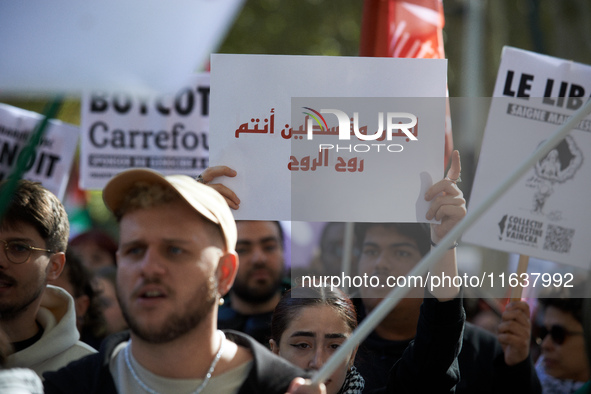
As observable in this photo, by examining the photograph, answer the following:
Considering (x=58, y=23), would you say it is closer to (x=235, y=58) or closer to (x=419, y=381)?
(x=235, y=58)

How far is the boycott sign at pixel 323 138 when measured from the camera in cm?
286

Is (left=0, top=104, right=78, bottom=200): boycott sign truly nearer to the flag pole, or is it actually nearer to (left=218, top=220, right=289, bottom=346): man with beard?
(left=218, top=220, right=289, bottom=346): man with beard

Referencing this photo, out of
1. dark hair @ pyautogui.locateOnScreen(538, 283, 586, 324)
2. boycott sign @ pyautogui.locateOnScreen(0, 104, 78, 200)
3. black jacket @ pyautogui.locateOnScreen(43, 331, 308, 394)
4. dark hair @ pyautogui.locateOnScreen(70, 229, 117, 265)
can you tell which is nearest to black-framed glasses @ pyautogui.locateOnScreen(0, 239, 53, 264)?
black jacket @ pyautogui.locateOnScreen(43, 331, 308, 394)

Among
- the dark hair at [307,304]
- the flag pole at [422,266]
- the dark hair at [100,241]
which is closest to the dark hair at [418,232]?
the dark hair at [307,304]

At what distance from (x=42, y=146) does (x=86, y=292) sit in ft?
3.85

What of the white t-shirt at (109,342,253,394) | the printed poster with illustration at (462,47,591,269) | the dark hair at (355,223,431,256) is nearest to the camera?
the white t-shirt at (109,342,253,394)

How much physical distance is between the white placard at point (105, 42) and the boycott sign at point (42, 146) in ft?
9.45

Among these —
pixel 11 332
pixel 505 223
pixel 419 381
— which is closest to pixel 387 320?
pixel 419 381

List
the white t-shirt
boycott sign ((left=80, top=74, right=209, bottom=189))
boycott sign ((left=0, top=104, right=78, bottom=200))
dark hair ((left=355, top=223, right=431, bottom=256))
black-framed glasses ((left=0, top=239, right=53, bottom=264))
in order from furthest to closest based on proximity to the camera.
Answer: boycott sign ((left=80, top=74, right=209, bottom=189))
boycott sign ((left=0, top=104, right=78, bottom=200))
dark hair ((left=355, top=223, right=431, bottom=256))
black-framed glasses ((left=0, top=239, right=53, bottom=264))
the white t-shirt

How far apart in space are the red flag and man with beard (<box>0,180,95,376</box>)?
1.74 meters

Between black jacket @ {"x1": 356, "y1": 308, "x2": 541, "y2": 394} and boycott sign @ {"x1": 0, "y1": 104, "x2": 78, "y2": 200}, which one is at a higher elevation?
boycott sign @ {"x1": 0, "y1": 104, "x2": 78, "y2": 200}

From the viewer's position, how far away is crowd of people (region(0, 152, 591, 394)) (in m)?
2.34

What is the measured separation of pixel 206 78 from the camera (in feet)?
17.6

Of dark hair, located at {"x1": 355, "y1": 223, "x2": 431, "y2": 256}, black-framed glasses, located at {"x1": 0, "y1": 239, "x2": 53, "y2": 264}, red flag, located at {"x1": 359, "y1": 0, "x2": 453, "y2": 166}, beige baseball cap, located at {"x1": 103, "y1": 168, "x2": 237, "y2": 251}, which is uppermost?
red flag, located at {"x1": 359, "y1": 0, "x2": 453, "y2": 166}
